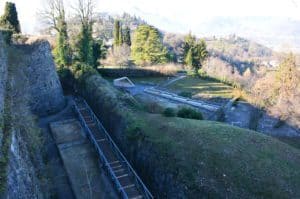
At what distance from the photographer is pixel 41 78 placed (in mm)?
19719

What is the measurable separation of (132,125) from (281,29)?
112 metres

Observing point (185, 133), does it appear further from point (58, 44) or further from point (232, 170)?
point (58, 44)

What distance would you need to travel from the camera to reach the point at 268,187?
9.86 meters

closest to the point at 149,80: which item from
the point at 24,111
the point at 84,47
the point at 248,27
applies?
the point at 84,47

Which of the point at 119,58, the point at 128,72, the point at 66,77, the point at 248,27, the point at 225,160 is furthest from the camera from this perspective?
the point at 248,27

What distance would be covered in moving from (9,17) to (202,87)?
19.6 metres

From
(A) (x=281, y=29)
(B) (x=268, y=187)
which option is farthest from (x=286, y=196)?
(A) (x=281, y=29)

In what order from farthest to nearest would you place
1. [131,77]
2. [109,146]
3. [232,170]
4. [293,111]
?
[131,77] → [293,111] → [109,146] → [232,170]

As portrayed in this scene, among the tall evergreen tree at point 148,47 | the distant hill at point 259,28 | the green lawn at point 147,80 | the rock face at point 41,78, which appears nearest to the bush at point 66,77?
the rock face at point 41,78

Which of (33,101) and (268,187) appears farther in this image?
(33,101)

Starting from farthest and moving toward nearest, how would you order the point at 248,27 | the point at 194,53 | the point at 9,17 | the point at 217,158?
the point at 248,27 < the point at 194,53 < the point at 9,17 < the point at 217,158

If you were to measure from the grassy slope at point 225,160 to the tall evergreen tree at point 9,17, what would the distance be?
55.9 ft

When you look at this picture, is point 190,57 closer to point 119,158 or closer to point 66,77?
point 66,77

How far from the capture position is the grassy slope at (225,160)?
9.95 metres
